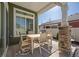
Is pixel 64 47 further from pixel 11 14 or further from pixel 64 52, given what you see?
pixel 11 14

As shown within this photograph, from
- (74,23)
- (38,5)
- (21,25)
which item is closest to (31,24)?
(21,25)

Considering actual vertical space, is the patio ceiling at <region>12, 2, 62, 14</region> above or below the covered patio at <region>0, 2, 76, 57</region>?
above

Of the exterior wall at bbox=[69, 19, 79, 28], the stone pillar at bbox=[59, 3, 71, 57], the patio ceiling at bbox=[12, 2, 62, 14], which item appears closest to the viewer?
the stone pillar at bbox=[59, 3, 71, 57]

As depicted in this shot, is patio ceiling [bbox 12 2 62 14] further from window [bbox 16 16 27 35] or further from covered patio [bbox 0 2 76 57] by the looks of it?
window [bbox 16 16 27 35]

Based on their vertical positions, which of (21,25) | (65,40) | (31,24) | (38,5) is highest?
(38,5)

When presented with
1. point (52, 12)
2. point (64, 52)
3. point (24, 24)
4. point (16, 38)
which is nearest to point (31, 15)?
point (24, 24)

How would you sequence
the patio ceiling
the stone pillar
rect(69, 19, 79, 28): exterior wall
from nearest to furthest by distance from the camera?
the stone pillar, the patio ceiling, rect(69, 19, 79, 28): exterior wall

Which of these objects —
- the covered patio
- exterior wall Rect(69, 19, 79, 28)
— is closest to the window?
the covered patio

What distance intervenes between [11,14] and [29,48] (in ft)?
7.34

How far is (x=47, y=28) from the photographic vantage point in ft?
21.6

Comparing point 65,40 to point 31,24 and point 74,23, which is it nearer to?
point 74,23

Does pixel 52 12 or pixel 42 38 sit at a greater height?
pixel 52 12

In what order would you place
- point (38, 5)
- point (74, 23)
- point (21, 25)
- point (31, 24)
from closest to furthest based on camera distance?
point (74, 23)
point (38, 5)
point (21, 25)
point (31, 24)

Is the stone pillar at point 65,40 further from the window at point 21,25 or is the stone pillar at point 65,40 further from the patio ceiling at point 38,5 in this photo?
the window at point 21,25
